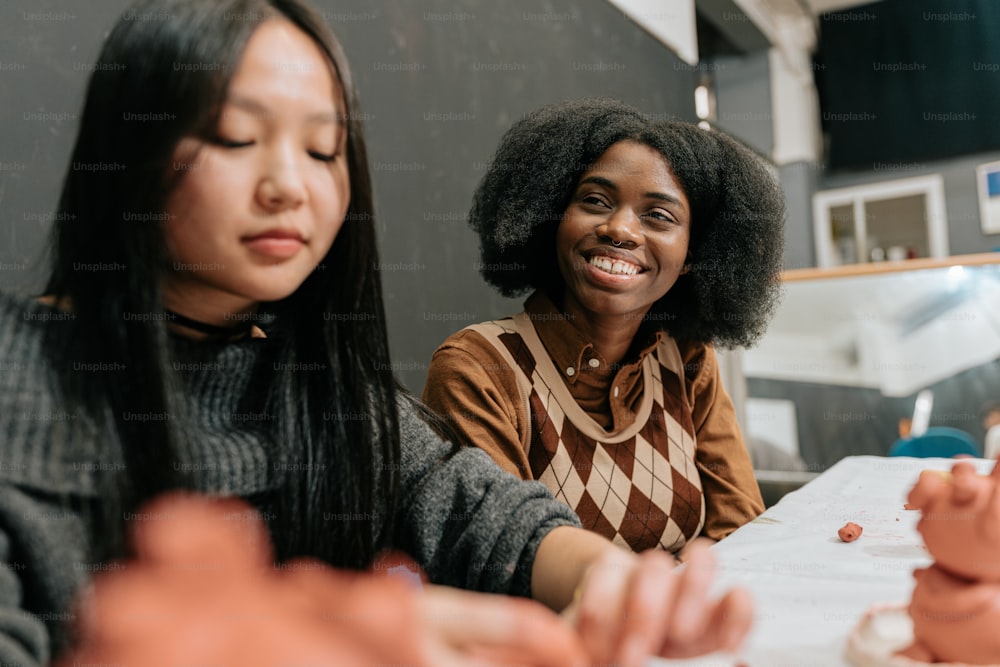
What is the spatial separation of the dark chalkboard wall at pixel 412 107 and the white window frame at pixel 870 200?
320 centimetres

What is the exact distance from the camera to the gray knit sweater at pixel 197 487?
1.61ft

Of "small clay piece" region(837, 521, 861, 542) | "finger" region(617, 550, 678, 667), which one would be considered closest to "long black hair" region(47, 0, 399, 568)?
"finger" region(617, 550, 678, 667)

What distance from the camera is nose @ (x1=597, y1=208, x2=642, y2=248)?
1.20 meters

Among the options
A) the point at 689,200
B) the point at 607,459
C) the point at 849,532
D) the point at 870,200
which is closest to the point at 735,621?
the point at 849,532

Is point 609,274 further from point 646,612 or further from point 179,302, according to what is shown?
point 646,612

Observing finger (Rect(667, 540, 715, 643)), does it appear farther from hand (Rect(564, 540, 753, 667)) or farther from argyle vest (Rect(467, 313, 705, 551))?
argyle vest (Rect(467, 313, 705, 551))

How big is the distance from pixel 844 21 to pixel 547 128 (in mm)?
4384

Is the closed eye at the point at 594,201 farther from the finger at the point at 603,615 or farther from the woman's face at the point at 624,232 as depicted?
the finger at the point at 603,615

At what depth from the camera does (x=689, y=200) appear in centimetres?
134

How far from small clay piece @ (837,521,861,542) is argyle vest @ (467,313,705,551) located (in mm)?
328

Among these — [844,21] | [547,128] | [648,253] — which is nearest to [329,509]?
[648,253]

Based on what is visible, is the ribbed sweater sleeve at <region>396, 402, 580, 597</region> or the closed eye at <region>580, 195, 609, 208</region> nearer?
the ribbed sweater sleeve at <region>396, 402, 580, 597</region>

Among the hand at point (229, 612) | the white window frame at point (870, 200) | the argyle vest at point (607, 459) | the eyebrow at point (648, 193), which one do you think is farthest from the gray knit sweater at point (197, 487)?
the white window frame at point (870, 200)

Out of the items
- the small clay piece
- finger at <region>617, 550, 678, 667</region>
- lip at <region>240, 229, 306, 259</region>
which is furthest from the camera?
the small clay piece
